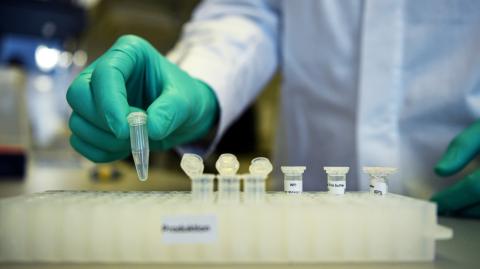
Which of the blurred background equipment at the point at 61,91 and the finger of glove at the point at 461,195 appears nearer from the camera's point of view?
the finger of glove at the point at 461,195

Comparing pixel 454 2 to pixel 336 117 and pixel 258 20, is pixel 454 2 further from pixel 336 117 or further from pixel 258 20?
pixel 258 20

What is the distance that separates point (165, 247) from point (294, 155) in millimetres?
779

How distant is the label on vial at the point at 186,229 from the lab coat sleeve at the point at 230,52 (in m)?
0.51

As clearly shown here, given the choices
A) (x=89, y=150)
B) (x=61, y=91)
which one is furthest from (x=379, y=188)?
(x=61, y=91)

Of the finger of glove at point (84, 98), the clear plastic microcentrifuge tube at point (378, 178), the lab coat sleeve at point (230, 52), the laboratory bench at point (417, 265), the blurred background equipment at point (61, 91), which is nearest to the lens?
the laboratory bench at point (417, 265)

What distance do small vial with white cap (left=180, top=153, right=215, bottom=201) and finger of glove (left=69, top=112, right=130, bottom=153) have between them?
0.26 m

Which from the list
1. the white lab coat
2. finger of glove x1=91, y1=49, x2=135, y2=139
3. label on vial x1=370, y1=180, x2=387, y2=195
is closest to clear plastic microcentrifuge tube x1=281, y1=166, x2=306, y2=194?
label on vial x1=370, y1=180, x2=387, y2=195

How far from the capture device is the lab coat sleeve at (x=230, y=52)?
0.95m

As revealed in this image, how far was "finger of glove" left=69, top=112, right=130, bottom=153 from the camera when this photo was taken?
735 millimetres

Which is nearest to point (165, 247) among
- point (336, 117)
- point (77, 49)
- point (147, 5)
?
point (336, 117)

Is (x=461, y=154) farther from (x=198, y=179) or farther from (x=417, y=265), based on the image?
(x=198, y=179)

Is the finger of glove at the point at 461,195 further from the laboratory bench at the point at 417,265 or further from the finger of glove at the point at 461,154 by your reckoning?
the laboratory bench at the point at 417,265

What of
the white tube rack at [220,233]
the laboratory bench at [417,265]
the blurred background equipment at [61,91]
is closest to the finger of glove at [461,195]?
the laboratory bench at [417,265]

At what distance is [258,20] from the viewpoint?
1154 mm
